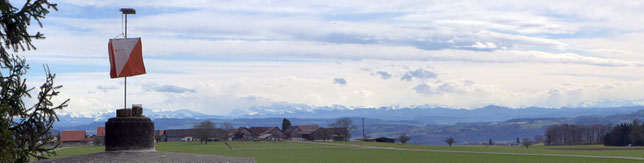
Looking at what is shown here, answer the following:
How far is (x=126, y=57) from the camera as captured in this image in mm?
20562

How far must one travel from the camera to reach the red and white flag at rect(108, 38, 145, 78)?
20469 mm

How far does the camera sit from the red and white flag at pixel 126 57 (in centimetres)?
2047

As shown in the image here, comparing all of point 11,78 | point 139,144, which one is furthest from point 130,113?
point 11,78

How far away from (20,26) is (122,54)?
3126 mm

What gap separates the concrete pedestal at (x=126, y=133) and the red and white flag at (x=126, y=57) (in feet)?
5.10

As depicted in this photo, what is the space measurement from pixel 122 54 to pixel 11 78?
3.30 meters

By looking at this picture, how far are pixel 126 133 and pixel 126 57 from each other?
244 centimetres

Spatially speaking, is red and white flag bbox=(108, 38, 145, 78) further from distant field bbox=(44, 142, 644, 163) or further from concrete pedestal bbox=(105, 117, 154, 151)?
distant field bbox=(44, 142, 644, 163)

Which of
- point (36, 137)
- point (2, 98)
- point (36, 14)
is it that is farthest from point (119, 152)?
point (36, 14)

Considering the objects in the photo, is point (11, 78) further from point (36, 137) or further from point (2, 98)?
point (36, 137)

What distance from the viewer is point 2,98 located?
19.4 metres

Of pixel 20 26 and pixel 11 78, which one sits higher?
pixel 20 26

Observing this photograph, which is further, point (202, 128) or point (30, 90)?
point (202, 128)

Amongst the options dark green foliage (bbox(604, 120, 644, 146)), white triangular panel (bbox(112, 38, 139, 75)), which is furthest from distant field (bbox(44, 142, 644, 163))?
white triangular panel (bbox(112, 38, 139, 75))
